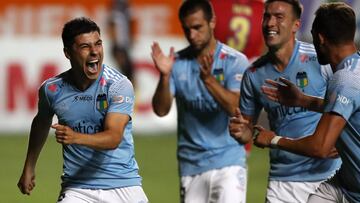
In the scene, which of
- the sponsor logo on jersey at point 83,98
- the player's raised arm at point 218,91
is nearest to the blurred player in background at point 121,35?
the player's raised arm at point 218,91

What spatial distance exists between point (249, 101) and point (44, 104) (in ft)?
6.07

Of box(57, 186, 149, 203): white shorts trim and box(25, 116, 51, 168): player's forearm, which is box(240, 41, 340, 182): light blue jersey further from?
box(25, 116, 51, 168): player's forearm

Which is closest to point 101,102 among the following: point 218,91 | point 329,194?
point 218,91

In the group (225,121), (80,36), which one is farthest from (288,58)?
(80,36)

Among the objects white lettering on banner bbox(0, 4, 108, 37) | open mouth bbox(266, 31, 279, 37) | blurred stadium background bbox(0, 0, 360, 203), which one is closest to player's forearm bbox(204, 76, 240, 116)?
open mouth bbox(266, 31, 279, 37)

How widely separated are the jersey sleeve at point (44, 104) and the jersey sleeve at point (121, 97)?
1.96ft

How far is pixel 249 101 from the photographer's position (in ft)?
31.8

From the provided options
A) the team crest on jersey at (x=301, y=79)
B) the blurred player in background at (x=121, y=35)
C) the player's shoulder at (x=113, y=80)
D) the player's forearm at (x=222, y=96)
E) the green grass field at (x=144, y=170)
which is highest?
the player's shoulder at (x=113, y=80)

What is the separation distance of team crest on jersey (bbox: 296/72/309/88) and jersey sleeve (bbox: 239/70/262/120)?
40cm

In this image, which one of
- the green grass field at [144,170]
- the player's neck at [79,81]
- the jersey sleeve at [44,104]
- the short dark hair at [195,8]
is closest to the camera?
the player's neck at [79,81]

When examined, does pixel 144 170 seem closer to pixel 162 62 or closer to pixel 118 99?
pixel 162 62

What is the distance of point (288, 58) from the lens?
31.9ft

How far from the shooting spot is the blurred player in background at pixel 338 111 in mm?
7445

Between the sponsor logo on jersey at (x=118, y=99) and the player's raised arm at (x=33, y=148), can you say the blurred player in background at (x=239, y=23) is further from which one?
the sponsor logo on jersey at (x=118, y=99)
